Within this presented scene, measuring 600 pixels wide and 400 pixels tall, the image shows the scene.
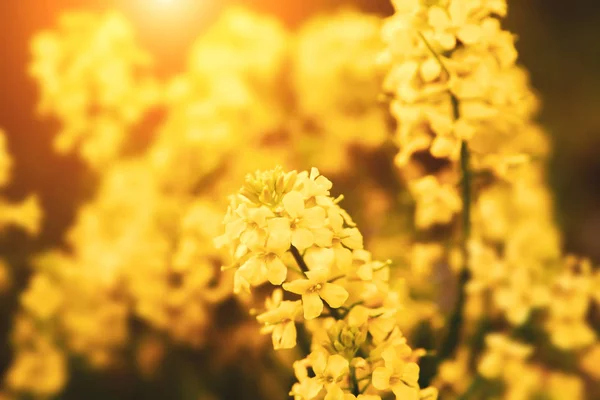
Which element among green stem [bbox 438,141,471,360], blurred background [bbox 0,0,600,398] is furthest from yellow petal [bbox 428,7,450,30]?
blurred background [bbox 0,0,600,398]

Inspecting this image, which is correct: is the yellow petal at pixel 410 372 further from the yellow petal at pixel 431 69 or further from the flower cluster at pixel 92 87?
the flower cluster at pixel 92 87

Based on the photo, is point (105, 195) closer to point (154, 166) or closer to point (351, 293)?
point (154, 166)

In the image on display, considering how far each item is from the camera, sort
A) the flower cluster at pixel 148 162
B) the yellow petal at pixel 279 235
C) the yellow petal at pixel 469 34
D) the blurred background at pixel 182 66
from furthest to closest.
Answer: the blurred background at pixel 182 66, the flower cluster at pixel 148 162, the yellow petal at pixel 469 34, the yellow petal at pixel 279 235

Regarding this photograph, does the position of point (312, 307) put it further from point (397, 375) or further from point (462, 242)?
point (462, 242)

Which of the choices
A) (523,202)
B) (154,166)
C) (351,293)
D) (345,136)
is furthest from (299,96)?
(351,293)

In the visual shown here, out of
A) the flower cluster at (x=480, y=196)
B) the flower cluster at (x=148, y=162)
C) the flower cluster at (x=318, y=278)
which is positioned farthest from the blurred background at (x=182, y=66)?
the flower cluster at (x=318, y=278)

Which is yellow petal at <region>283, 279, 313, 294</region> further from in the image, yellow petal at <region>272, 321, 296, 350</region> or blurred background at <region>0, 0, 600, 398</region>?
blurred background at <region>0, 0, 600, 398</region>

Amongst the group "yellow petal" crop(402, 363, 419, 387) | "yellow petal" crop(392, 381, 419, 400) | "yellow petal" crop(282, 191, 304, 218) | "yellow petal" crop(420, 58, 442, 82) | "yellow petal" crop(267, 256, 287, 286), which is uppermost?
"yellow petal" crop(420, 58, 442, 82)

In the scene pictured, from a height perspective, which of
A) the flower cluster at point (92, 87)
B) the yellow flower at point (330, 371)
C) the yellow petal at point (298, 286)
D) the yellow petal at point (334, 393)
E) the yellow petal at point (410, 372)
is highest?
the flower cluster at point (92, 87)
